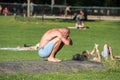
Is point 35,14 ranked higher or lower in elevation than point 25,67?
lower

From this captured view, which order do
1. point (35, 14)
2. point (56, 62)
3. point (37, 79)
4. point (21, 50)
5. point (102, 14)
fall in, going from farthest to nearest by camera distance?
1. point (102, 14)
2. point (35, 14)
3. point (21, 50)
4. point (56, 62)
5. point (37, 79)

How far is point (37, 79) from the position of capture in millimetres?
11680

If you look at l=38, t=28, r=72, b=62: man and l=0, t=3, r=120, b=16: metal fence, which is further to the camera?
l=0, t=3, r=120, b=16: metal fence

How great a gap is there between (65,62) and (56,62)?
0.30 meters

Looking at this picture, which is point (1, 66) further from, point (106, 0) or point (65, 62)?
point (106, 0)

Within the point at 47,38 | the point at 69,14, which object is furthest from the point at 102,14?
the point at 47,38

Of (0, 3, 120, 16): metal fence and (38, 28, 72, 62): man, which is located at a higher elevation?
(38, 28, 72, 62): man

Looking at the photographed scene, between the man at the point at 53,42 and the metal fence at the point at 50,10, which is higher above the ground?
the man at the point at 53,42

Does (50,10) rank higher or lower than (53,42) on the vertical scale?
lower

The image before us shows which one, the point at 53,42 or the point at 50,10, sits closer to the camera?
the point at 53,42

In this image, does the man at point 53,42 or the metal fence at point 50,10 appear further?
the metal fence at point 50,10

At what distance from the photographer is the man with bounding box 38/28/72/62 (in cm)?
1375

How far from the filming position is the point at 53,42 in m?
13.8

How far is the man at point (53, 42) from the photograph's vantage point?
45.1 feet
